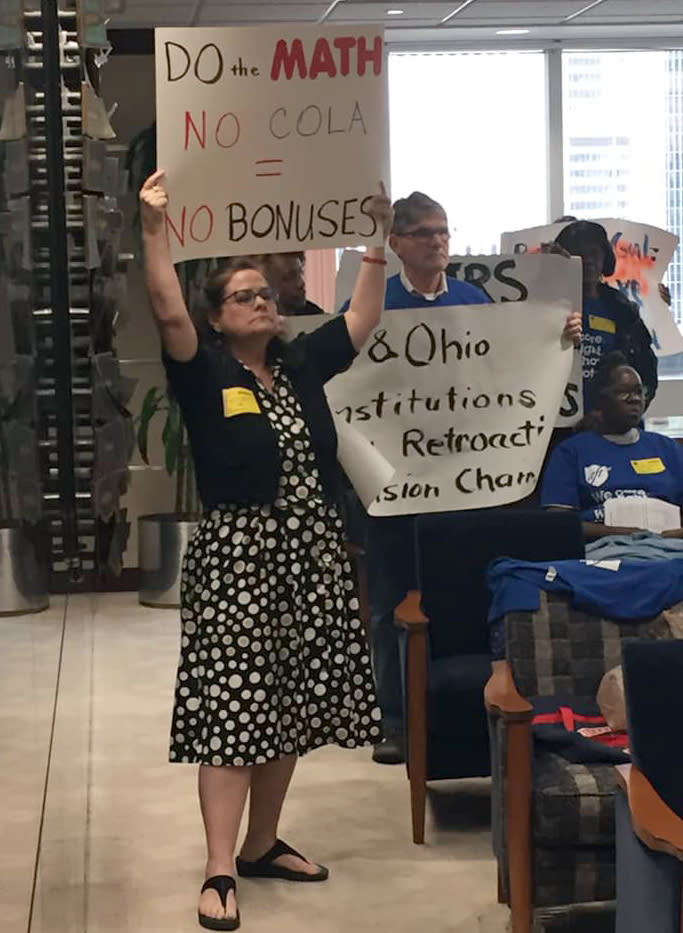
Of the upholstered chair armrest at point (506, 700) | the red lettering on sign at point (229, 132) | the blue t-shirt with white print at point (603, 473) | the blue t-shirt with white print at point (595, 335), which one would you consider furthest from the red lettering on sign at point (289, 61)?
the blue t-shirt with white print at point (595, 335)

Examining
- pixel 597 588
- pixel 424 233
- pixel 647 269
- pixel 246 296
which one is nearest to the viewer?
pixel 246 296

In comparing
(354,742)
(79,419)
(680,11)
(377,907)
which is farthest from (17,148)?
(680,11)

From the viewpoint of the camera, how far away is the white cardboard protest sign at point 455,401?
4301 millimetres

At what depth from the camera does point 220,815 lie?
10.5 ft

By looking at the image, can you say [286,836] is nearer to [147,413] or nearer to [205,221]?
[205,221]

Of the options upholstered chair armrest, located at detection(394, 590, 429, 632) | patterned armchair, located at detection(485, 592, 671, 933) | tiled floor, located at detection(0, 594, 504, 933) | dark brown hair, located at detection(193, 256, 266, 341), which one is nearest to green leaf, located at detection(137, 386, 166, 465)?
tiled floor, located at detection(0, 594, 504, 933)

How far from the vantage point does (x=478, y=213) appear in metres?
8.23

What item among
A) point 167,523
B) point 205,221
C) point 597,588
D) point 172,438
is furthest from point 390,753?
point 172,438

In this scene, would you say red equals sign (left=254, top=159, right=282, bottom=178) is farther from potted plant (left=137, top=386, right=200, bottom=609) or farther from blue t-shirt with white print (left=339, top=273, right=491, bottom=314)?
potted plant (left=137, top=386, right=200, bottom=609)

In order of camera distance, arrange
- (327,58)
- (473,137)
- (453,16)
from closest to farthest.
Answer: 1. (327,58)
2. (453,16)
3. (473,137)

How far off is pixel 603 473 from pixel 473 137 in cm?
399

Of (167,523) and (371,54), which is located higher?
(371,54)

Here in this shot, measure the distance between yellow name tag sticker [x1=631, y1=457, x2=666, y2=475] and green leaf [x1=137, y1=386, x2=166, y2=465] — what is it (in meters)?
2.95

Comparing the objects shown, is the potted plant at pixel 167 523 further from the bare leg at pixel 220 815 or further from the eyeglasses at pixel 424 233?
the bare leg at pixel 220 815
